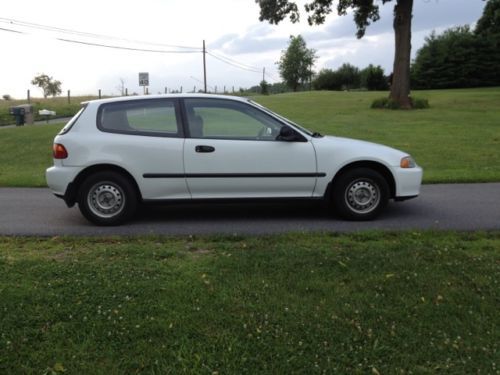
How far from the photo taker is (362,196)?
6.34 meters

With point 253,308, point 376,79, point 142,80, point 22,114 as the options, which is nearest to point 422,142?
point 253,308

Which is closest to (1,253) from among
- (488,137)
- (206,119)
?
(206,119)

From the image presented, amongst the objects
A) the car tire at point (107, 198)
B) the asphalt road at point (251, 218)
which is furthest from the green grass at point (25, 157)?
the car tire at point (107, 198)

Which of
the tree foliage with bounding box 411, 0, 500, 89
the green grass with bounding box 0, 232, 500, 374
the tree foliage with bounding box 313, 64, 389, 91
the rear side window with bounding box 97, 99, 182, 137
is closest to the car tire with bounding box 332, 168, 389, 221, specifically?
the green grass with bounding box 0, 232, 500, 374

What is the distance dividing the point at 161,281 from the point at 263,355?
1.27 meters

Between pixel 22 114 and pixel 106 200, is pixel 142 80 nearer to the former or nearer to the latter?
pixel 22 114

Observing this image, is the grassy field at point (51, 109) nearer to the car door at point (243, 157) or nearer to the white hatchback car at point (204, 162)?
the white hatchback car at point (204, 162)

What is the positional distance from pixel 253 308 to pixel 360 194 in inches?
120

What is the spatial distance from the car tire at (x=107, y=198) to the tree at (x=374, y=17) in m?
23.5

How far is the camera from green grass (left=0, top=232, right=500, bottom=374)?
315 centimetres

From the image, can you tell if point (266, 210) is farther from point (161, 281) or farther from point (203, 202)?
point (161, 281)

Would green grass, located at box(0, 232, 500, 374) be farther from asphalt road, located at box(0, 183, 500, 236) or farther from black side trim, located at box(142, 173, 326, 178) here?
black side trim, located at box(142, 173, 326, 178)

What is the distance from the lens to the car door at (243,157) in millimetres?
6141

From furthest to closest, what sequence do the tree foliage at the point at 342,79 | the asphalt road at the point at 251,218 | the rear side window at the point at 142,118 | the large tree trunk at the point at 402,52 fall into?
the tree foliage at the point at 342,79
the large tree trunk at the point at 402,52
the rear side window at the point at 142,118
the asphalt road at the point at 251,218
